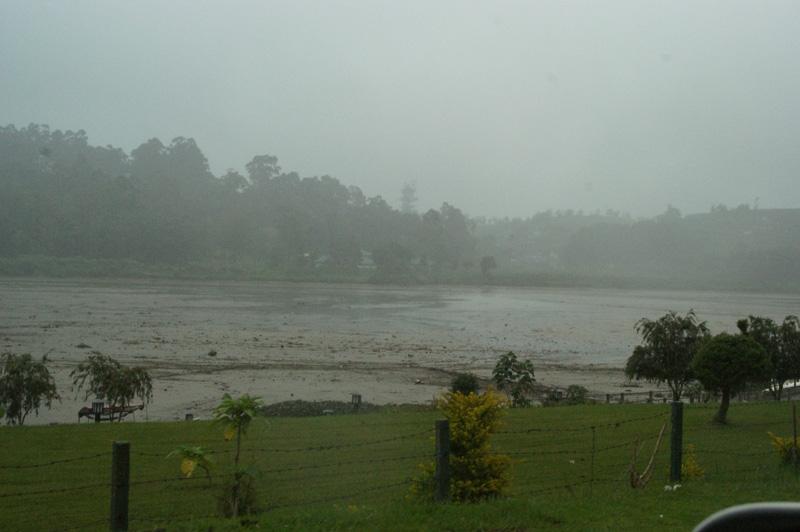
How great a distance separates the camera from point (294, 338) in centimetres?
3556

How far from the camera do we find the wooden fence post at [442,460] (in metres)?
5.83

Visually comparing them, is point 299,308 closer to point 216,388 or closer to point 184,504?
point 216,388

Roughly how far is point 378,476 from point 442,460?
3085mm

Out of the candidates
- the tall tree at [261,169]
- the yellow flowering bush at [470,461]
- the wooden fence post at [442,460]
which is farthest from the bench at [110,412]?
the tall tree at [261,169]

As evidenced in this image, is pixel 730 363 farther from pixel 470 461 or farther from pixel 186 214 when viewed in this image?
pixel 186 214

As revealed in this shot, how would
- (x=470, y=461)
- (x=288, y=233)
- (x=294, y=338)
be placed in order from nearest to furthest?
(x=470, y=461), (x=294, y=338), (x=288, y=233)

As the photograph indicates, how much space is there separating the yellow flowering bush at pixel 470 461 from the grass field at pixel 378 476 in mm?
238

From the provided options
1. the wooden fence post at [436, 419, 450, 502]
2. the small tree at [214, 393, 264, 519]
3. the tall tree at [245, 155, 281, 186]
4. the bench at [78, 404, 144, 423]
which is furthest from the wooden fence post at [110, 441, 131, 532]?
the tall tree at [245, 155, 281, 186]

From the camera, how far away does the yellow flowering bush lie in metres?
6.16

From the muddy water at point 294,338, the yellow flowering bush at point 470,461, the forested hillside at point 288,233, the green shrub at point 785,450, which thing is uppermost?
the forested hillside at point 288,233

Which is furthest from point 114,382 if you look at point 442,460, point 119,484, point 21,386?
point 442,460

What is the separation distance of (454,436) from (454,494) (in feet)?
1.68

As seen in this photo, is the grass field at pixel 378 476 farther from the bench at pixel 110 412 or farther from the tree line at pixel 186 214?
the tree line at pixel 186 214

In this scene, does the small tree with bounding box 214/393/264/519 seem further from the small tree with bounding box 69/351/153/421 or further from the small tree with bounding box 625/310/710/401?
the small tree with bounding box 625/310/710/401
